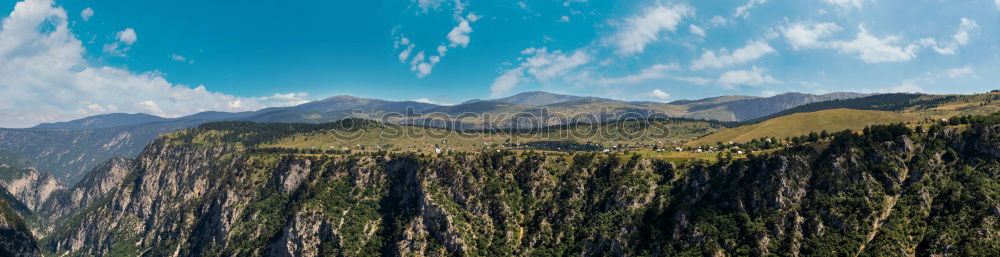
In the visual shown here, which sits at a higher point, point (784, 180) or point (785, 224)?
point (784, 180)

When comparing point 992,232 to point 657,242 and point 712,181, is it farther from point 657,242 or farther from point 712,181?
point 657,242

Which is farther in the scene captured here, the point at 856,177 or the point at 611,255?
the point at 611,255

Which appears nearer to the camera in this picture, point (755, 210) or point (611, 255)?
point (755, 210)

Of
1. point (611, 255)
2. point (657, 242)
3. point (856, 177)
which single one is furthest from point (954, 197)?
point (611, 255)

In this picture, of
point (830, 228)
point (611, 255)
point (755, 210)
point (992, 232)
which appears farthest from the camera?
point (611, 255)

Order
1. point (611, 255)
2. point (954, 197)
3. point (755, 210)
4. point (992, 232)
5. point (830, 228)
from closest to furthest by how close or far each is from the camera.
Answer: point (992, 232), point (954, 197), point (830, 228), point (755, 210), point (611, 255)

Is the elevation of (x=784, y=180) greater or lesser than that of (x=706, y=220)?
greater

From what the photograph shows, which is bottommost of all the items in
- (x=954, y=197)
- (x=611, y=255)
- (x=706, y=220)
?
(x=611, y=255)

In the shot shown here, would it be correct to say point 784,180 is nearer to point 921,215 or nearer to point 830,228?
point 830,228

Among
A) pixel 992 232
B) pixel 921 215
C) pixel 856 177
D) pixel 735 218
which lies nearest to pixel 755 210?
pixel 735 218
